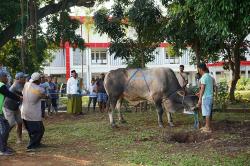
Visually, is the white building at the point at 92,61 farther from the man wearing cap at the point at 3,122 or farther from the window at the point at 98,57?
the man wearing cap at the point at 3,122

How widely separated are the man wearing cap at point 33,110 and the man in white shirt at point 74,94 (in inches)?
310

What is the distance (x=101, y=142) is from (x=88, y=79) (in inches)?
1364

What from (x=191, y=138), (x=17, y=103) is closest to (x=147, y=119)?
(x=191, y=138)

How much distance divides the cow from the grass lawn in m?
0.71

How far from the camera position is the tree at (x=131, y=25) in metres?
Answer: 18.7

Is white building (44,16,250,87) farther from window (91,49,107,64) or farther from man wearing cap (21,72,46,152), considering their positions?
man wearing cap (21,72,46,152)

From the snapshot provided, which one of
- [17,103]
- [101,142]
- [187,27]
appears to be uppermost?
[187,27]

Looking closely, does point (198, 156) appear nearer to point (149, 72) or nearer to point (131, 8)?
point (149, 72)

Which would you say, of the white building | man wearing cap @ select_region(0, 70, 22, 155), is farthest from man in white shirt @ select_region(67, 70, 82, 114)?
the white building

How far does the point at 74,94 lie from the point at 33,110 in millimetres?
8049

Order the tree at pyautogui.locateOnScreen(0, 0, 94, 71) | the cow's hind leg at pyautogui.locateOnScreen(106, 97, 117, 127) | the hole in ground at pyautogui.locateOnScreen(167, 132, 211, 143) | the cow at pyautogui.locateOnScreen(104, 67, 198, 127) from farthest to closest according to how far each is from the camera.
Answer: the tree at pyautogui.locateOnScreen(0, 0, 94, 71) < the cow at pyautogui.locateOnScreen(104, 67, 198, 127) < the cow's hind leg at pyautogui.locateOnScreen(106, 97, 117, 127) < the hole in ground at pyautogui.locateOnScreen(167, 132, 211, 143)

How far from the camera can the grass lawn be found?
9383 millimetres

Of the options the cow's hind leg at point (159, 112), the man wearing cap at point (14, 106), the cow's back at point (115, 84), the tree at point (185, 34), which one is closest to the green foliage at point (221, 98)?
the tree at point (185, 34)

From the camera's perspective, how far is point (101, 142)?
11.7 metres
